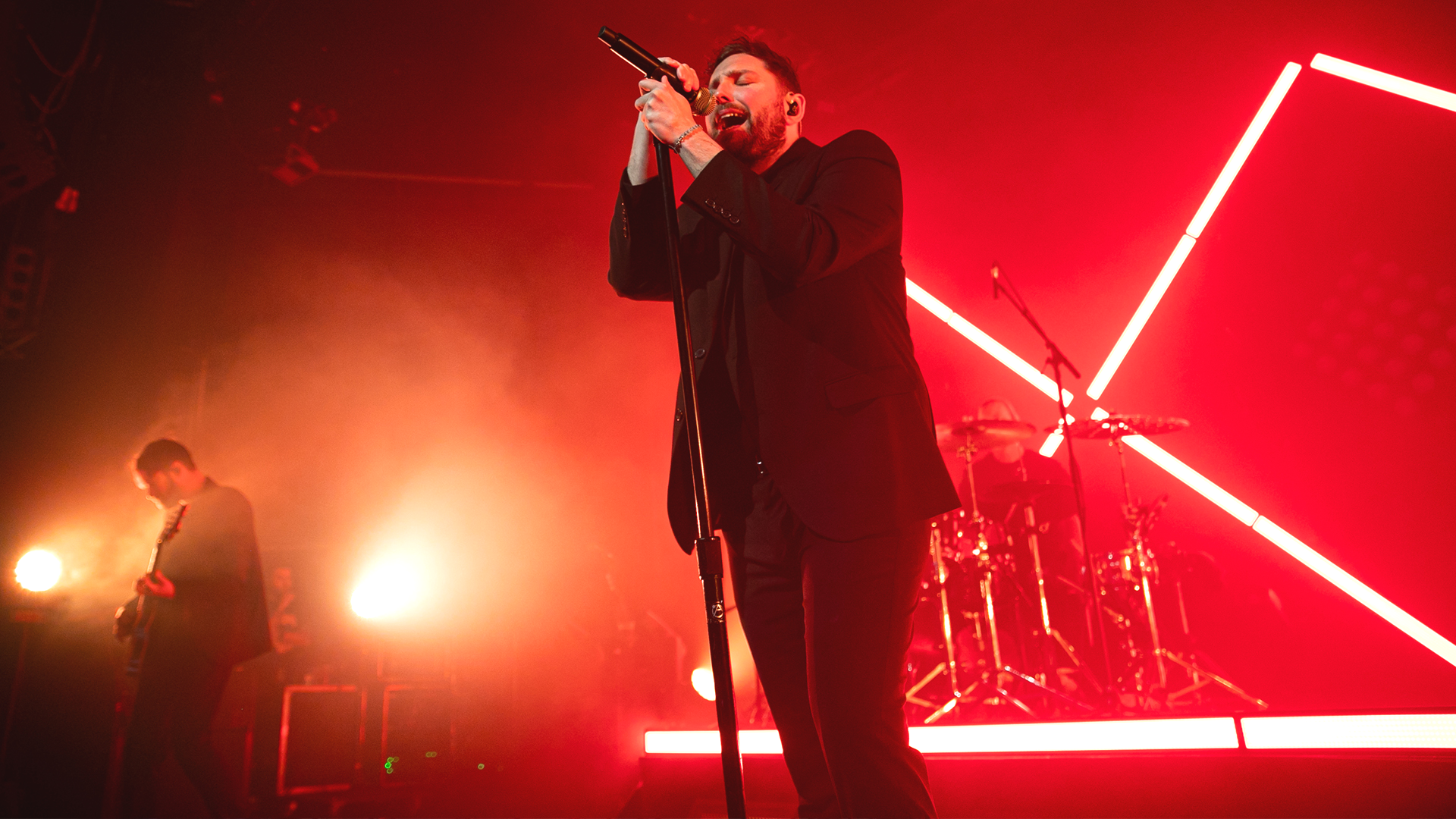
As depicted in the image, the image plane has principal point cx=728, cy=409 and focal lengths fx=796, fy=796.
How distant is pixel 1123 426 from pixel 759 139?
11.0 feet

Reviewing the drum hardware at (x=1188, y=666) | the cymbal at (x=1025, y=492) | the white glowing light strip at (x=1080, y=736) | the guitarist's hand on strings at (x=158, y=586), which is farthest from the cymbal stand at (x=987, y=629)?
the guitarist's hand on strings at (x=158, y=586)

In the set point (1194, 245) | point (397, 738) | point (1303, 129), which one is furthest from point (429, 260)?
point (1303, 129)

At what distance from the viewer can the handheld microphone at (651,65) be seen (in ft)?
3.98

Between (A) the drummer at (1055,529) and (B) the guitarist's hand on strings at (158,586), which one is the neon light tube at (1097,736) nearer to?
(A) the drummer at (1055,529)

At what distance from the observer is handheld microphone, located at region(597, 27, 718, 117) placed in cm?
121

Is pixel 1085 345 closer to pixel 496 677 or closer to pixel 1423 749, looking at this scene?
pixel 1423 749

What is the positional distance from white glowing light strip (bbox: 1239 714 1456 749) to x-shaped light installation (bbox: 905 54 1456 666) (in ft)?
8.37

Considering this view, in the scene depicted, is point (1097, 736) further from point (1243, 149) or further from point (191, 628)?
point (1243, 149)

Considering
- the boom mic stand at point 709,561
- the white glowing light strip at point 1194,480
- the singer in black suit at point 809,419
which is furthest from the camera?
the white glowing light strip at point 1194,480

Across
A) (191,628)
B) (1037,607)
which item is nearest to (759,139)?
(191,628)

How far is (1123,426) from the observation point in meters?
4.13

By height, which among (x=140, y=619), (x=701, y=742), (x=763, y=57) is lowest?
(x=701, y=742)

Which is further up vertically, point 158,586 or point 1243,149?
point 1243,149

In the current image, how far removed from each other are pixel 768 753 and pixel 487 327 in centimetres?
430
